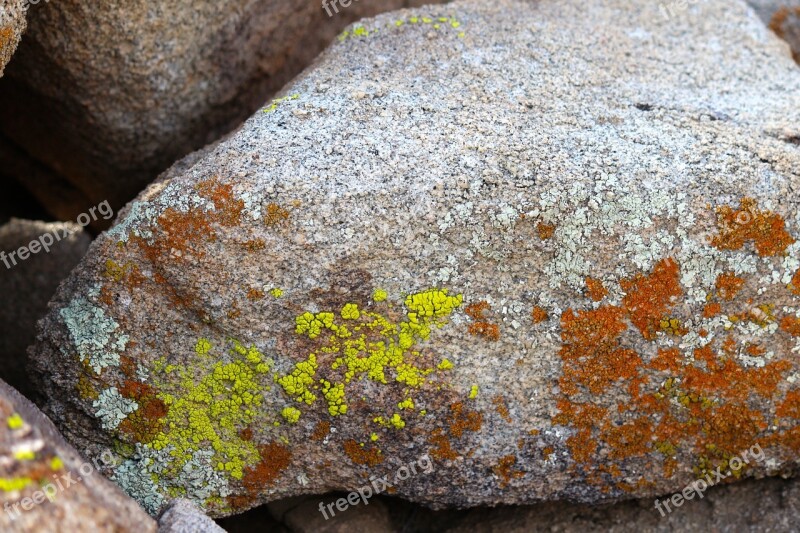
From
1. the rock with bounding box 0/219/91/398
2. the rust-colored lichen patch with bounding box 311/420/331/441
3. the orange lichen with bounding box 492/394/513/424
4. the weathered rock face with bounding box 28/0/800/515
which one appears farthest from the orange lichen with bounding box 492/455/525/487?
the rock with bounding box 0/219/91/398

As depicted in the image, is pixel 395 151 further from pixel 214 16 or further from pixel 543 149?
pixel 214 16

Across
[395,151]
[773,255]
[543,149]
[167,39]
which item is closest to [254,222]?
[395,151]

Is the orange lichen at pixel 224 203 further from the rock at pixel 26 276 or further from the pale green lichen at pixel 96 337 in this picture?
the rock at pixel 26 276

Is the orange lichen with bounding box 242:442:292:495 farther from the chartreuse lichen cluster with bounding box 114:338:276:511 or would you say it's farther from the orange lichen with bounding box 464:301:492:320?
the orange lichen with bounding box 464:301:492:320

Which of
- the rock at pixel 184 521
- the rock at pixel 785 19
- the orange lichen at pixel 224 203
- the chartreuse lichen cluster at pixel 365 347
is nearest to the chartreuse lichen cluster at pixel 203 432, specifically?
the chartreuse lichen cluster at pixel 365 347

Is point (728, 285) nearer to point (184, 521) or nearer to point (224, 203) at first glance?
point (224, 203)

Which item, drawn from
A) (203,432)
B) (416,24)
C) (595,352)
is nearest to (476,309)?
(595,352)

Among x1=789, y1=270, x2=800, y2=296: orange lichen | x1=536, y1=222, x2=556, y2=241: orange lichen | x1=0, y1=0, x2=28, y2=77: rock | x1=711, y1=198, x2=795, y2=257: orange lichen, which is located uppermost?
x1=0, y1=0, x2=28, y2=77: rock

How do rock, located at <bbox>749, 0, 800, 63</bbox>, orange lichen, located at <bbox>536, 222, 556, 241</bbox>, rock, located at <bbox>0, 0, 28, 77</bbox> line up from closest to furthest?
rock, located at <bbox>0, 0, 28, 77</bbox>, orange lichen, located at <bbox>536, 222, 556, 241</bbox>, rock, located at <bbox>749, 0, 800, 63</bbox>
